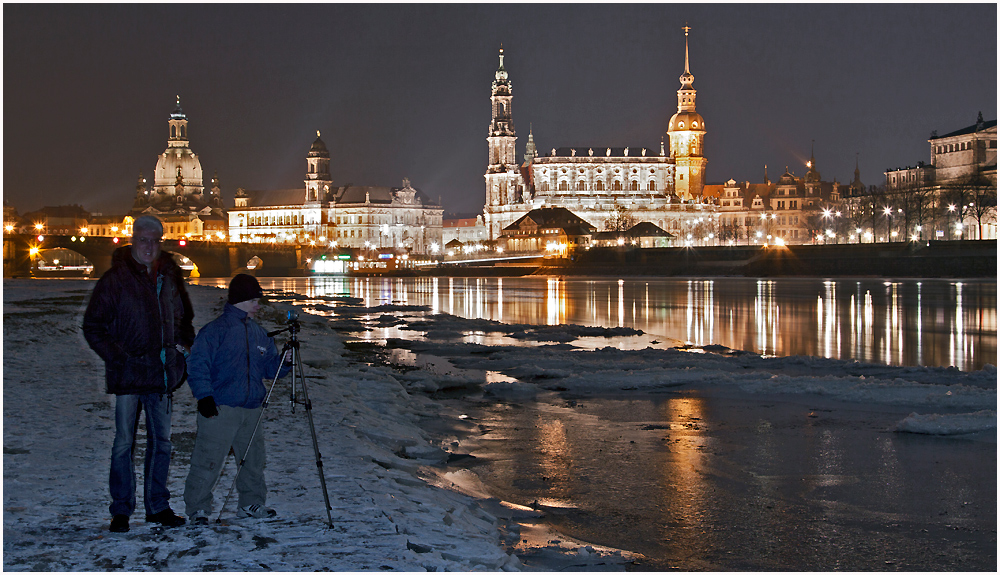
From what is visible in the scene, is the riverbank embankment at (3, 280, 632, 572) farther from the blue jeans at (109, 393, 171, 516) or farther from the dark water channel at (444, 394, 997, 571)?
the dark water channel at (444, 394, 997, 571)

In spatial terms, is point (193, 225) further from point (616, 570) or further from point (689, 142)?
point (616, 570)

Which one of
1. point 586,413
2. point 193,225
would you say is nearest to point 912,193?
point 586,413

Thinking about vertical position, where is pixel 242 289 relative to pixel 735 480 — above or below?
above

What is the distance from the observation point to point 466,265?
123438 millimetres

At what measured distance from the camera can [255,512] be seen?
6.54 metres

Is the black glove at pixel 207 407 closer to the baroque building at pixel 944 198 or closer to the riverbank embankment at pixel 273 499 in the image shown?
the riverbank embankment at pixel 273 499

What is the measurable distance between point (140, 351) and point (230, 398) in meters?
0.67

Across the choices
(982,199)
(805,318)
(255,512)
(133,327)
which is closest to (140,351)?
(133,327)

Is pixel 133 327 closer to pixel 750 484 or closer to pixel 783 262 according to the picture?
pixel 750 484

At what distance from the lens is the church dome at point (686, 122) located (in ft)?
537

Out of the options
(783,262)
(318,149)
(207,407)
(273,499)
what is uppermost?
(318,149)

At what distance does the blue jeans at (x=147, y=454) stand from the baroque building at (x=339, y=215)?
169m

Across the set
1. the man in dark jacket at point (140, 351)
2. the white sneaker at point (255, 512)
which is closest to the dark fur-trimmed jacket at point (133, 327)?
the man in dark jacket at point (140, 351)

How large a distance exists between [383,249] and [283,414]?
150 meters
